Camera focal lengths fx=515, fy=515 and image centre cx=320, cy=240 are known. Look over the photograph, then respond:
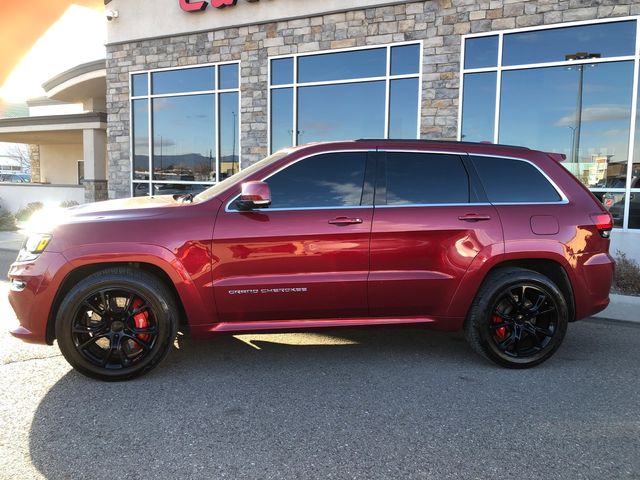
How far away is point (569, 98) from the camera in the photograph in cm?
920

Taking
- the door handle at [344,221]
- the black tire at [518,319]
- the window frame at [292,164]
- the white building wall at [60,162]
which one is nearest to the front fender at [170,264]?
the window frame at [292,164]

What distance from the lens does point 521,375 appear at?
4223 millimetres

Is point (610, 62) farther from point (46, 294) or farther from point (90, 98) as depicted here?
point (90, 98)

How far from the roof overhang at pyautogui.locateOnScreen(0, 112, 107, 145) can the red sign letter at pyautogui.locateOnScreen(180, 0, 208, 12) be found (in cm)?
589

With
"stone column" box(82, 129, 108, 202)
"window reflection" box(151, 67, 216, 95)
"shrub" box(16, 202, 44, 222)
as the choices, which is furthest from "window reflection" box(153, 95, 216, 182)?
"shrub" box(16, 202, 44, 222)

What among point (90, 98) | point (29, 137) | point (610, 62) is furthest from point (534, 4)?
point (29, 137)

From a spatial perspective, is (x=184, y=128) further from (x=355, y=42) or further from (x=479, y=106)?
(x=479, y=106)

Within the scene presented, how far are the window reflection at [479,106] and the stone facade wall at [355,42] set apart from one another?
0.71ft

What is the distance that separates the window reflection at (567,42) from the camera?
8.72 metres

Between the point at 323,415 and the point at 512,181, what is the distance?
254 centimetres

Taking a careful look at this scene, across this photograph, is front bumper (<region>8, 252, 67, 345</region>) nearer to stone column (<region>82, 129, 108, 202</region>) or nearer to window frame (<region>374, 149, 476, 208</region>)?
window frame (<region>374, 149, 476, 208</region>)

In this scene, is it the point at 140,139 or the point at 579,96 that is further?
the point at 140,139

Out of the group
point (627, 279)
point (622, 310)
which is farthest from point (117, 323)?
point (627, 279)

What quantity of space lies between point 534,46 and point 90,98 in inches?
681
